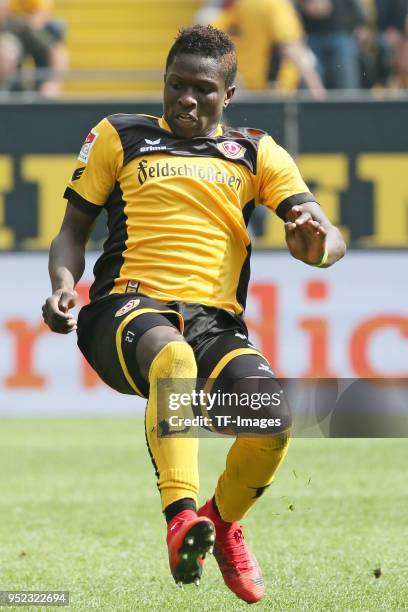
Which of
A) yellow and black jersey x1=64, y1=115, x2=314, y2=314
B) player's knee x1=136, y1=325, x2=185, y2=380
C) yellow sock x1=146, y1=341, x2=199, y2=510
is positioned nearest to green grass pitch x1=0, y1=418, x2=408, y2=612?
yellow sock x1=146, y1=341, x2=199, y2=510

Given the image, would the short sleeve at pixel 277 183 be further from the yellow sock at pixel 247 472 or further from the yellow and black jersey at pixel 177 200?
the yellow sock at pixel 247 472

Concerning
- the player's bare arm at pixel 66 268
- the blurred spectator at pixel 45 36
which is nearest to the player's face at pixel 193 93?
the player's bare arm at pixel 66 268

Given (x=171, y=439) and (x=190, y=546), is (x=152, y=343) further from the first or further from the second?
(x=190, y=546)

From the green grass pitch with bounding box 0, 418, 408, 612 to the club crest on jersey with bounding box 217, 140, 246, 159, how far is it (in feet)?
3.95

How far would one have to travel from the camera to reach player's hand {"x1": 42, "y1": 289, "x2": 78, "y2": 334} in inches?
174

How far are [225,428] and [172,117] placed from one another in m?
1.24

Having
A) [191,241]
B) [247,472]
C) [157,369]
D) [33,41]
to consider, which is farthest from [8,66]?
[157,369]

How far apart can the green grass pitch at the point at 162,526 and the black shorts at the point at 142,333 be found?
477 millimetres

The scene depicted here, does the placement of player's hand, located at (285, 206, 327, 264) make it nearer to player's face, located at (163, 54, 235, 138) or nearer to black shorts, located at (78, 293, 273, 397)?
black shorts, located at (78, 293, 273, 397)

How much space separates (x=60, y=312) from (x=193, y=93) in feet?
3.18

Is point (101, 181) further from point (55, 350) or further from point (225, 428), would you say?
point (55, 350)

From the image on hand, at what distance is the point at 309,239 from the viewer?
4418 mm

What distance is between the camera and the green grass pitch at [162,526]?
4.86m

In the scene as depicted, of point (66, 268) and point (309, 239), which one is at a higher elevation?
point (309, 239)
